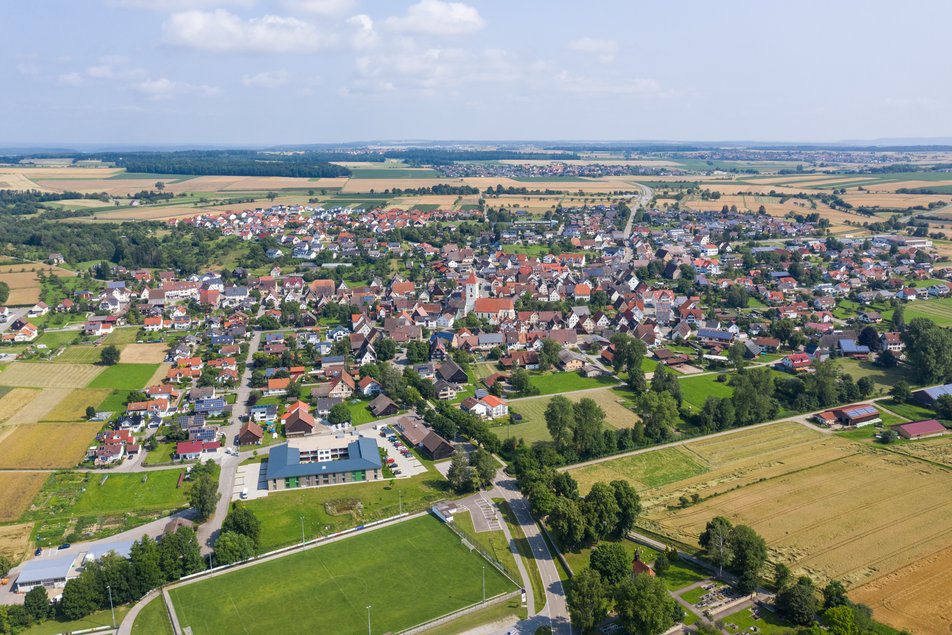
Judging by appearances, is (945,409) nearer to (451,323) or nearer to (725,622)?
(725,622)

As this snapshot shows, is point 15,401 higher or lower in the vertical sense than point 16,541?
higher

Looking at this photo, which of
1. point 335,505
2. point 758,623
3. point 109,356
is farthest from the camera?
point 109,356

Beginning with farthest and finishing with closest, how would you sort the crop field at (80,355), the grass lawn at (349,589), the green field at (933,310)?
the green field at (933,310)
the crop field at (80,355)
the grass lawn at (349,589)

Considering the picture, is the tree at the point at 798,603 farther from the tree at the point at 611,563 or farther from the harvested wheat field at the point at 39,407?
the harvested wheat field at the point at 39,407

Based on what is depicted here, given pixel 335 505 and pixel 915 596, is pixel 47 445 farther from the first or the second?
pixel 915 596

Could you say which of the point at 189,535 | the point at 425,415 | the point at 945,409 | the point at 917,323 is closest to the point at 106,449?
the point at 189,535

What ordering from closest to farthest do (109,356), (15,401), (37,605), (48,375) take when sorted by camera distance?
(37,605)
(15,401)
(48,375)
(109,356)

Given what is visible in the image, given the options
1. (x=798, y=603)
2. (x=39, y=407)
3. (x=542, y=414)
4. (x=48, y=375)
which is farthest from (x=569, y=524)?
(x=48, y=375)

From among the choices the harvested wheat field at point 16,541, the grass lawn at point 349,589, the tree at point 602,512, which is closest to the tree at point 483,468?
the grass lawn at point 349,589
